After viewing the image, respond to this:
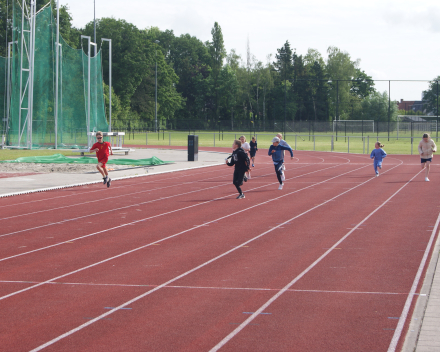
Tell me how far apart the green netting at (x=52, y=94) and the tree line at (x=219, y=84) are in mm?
48480

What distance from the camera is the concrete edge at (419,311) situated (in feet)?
16.8

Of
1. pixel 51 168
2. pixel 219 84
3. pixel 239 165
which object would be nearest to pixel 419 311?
pixel 239 165

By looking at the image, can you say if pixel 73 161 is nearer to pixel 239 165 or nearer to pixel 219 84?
pixel 239 165

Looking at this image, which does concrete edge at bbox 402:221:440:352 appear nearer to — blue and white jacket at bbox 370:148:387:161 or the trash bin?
blue and white jacket at bbox 370:148:387:161

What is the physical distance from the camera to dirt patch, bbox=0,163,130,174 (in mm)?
24688

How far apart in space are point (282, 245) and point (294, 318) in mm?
3788

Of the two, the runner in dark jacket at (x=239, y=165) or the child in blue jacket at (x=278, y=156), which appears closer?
the runner in dark jacket at (x=239, y=165)

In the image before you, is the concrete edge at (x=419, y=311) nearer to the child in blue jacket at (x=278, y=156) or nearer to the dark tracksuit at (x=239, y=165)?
the dark tracksuit at (x=239, y=165)

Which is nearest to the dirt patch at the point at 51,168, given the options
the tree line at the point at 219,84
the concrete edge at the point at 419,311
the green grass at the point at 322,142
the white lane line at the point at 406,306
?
the white lane line at the point at 406,306

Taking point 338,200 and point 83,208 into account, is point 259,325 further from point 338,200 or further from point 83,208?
point 338,200

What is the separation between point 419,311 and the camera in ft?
19.8

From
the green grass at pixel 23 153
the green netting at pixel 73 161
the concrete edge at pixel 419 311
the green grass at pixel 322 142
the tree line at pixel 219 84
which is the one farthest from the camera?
the tree line at pixel 219 84

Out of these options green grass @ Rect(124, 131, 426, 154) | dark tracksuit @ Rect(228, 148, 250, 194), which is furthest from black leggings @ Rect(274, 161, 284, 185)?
green grass @ Rect(124, 131, 426, 154)

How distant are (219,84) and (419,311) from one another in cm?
10462
